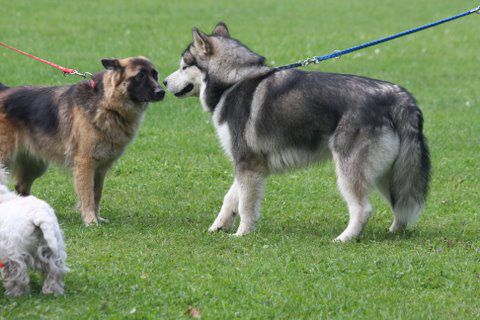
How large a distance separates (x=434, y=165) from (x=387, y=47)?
10.3 meters

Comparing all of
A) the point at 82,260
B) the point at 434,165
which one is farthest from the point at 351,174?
the point at 434,165

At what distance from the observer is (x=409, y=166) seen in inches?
328

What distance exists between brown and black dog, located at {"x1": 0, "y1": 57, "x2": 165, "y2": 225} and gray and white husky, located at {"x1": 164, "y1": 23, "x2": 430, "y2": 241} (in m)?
0.41

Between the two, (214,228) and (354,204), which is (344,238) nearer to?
(354,204)

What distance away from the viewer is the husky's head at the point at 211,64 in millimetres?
8828

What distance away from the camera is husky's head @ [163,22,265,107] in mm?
8828

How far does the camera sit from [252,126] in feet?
28.3

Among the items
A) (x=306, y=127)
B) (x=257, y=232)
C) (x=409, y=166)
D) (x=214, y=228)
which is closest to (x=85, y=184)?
(x=214, y=228)

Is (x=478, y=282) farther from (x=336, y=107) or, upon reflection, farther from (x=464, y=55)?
(x=464, y=55)

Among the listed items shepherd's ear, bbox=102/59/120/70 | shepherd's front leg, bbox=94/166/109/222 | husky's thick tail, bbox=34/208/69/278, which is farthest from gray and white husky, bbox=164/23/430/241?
husky's thick tail, bbox=34/208/69/278

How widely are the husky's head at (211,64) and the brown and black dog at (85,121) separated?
0.26 metres

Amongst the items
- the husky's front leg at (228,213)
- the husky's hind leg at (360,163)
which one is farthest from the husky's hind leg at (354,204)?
the husky's front leg at (228,213)

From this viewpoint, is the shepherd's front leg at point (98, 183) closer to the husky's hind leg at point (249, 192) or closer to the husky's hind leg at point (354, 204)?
the husky's hind leg at point (249, 192)

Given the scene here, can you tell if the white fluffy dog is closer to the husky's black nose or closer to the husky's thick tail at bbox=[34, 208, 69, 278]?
the husky's thick tail at bbox=[34, 208, 69, 278]
